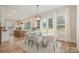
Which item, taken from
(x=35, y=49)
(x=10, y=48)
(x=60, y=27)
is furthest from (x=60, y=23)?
(x=10, y=48)

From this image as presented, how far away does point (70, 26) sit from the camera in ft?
6.87

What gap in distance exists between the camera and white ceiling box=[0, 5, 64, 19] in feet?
6.75

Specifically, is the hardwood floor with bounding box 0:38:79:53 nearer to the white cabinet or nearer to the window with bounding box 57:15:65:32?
the white cabinet

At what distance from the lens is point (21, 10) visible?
2.10 m

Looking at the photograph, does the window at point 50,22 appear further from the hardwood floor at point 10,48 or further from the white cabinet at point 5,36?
the white cabinet at point 5,36

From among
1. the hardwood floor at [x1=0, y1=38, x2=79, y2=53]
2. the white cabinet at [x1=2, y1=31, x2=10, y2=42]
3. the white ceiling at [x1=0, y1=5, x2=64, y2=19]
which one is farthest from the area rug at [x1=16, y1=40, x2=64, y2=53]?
the white ceiling at [x1=0, y1=5, x2=64, y2=19]

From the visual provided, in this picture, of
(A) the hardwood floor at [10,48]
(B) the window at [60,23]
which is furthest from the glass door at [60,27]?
(A) the hardwood floor at [10,48]

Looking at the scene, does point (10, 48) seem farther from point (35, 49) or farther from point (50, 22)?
point (50, 22)

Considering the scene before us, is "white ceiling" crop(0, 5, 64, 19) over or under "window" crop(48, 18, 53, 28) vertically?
over

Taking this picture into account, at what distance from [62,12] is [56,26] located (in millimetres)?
339
